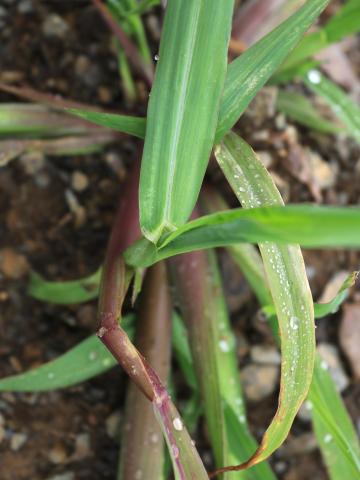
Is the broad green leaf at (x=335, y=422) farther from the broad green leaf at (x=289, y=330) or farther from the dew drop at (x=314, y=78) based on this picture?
the dew drop at (x=314, y=78)

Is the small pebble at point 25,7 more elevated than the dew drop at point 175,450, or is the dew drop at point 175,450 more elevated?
the small pebble at point 25,7

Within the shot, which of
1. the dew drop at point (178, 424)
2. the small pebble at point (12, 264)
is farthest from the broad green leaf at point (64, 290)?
the dew drop at point (178, 424)

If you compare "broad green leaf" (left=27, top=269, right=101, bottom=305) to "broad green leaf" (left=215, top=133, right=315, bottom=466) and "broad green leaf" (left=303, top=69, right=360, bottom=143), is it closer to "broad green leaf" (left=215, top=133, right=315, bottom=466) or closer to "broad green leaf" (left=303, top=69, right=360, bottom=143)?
"broad green leaf" (left=215, top=133, right=315, bottom=466)

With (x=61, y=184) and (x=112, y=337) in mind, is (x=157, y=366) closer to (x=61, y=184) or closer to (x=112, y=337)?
(x=112, y=337)


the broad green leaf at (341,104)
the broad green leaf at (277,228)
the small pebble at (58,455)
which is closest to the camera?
the broad green leaf at (277,228)

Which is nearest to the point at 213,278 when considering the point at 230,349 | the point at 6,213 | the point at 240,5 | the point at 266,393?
the point at 230,349

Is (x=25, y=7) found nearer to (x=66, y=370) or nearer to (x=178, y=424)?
(x=66, y=370)

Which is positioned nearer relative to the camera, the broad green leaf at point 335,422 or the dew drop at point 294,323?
the dew drop at point 294,323
